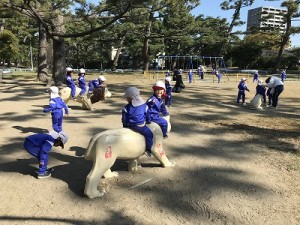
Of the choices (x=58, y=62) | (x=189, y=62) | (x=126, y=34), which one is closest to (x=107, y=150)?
(x=58, y=62)

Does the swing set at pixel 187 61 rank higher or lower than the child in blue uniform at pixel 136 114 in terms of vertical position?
higher

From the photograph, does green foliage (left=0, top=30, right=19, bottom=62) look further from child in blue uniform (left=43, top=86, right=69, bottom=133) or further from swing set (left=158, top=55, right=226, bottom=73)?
child in blue uniform (left=43, top=86, right=69, bottom=133)

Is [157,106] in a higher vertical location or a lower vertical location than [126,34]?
lower

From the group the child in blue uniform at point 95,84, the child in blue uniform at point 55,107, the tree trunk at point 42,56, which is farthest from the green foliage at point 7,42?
the child in blue uniform at point 55,107

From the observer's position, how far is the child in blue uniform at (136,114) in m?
5.33

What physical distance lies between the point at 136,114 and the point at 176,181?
4.33ft

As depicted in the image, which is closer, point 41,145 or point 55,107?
point 41,145

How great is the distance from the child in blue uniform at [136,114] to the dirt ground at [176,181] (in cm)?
84

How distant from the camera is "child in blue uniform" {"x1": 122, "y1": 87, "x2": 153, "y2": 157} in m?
5.33

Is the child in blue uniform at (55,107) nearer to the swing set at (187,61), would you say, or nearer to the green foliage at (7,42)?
the swing set at (187,61)

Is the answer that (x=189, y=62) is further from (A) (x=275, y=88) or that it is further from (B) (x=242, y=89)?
(A) (x=275, y=88)

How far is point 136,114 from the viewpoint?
534 cm

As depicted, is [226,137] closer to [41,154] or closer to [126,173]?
[126,173]

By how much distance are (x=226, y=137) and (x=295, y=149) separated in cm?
171
